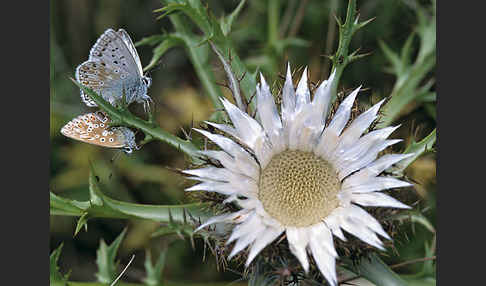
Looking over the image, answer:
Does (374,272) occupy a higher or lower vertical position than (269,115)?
lower

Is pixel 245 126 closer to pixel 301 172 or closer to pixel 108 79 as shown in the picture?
pixel 301 172

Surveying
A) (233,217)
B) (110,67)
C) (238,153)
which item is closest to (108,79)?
(110,67)

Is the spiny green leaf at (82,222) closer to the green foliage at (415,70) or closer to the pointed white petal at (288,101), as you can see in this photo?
the pointed white petal at (288,101)

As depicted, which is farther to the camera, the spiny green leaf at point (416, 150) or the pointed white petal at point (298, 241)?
the spiny green leaf at point (416, 150)

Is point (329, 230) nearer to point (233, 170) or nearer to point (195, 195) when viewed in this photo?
point (233, 170)

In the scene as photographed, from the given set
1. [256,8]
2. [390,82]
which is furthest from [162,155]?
[390,82]

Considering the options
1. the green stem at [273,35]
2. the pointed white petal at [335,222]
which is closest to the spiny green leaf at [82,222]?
the pointed white petal at [335,222]

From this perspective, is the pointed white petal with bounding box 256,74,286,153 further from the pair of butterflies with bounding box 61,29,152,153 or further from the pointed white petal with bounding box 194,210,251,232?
the pair of butterflies with bounding box 61,29,152,153

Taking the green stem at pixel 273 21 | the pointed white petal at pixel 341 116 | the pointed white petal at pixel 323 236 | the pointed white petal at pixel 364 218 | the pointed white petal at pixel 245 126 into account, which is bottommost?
the pointed white petal at pixel 323 236
